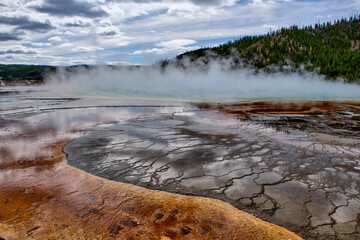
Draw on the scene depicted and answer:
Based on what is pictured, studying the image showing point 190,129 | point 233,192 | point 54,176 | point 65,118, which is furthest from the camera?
point 65,118

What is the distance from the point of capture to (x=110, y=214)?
3449 millimetres

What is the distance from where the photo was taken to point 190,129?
8.66m

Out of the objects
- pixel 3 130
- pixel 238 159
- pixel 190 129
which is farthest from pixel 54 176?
pixel 3 130

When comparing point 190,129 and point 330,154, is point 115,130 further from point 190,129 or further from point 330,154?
point 330,154

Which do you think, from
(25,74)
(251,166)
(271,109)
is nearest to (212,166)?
(251,166)

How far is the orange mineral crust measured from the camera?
9.87 ft

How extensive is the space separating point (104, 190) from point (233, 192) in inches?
94.8

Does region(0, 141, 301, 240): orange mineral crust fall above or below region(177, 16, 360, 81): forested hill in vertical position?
below

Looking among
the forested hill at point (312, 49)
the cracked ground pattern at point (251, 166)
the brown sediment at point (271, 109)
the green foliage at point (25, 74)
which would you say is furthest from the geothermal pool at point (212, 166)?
the green foliage at point (25, 74)

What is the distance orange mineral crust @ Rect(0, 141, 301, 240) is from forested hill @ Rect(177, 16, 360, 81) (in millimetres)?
55635

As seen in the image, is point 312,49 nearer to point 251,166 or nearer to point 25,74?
point 251,166

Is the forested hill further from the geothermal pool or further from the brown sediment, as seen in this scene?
the geothermal pool

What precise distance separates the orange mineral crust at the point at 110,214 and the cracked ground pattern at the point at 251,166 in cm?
31

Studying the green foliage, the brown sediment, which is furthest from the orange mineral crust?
the green foliage
